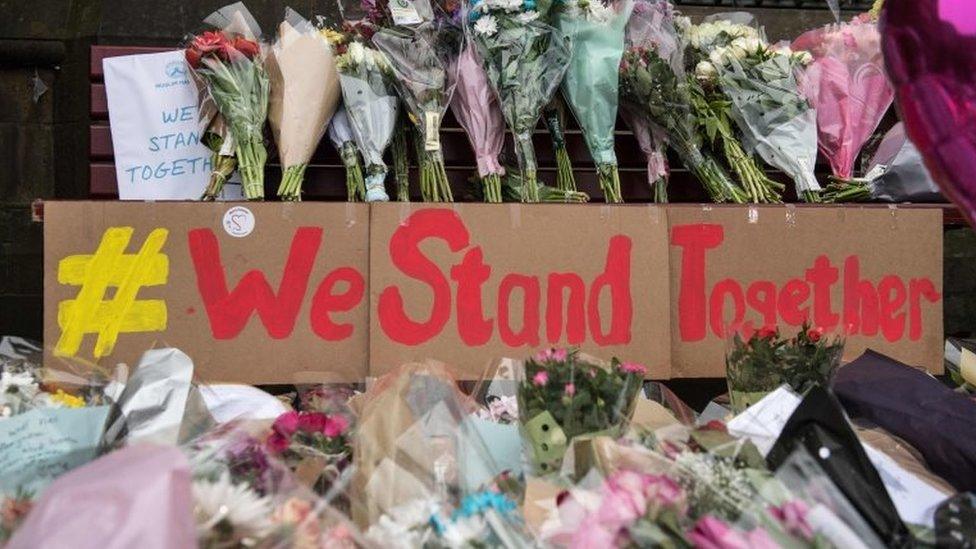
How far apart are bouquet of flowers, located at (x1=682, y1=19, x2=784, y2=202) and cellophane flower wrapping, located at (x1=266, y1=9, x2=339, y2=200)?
1.10 m

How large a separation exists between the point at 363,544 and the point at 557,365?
21.1 inches

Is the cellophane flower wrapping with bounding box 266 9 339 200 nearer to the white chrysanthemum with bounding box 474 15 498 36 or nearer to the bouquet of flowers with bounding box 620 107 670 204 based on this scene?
the white chrysanthemum with bounding box 474 15 498 36

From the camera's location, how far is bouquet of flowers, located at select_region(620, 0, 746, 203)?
2.78m

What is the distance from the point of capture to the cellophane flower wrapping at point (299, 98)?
268 cm

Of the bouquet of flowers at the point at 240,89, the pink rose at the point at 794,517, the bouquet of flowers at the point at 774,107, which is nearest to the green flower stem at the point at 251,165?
the bouquet of flowers at the point at 240,89

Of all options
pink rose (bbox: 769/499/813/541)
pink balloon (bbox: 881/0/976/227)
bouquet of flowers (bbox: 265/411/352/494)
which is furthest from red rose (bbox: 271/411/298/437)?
pink balloon (bbox: 881/0/976/227)

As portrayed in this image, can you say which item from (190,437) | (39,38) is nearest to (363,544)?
(190,437)

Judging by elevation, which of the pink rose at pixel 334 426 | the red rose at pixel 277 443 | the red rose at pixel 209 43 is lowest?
the pink rose at pixel 334 426

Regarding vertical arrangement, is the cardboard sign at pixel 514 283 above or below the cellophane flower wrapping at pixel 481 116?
below

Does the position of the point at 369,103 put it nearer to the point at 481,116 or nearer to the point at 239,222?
Answer: the point at 481,116

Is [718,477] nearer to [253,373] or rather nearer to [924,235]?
[253,373]

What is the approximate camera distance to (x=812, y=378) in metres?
1.94

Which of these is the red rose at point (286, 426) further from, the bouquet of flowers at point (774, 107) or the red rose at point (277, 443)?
the bouquet of flowers at point (774, 107)

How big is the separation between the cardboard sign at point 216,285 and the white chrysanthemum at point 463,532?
1182 millimetres
